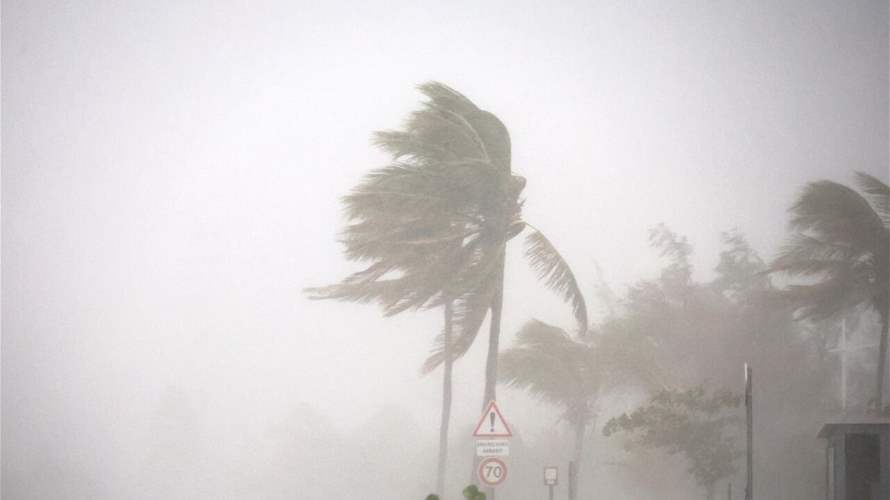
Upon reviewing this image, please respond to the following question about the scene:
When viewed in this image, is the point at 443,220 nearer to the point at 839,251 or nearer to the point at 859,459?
the point at 839,251

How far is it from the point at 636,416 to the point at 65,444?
17823mm

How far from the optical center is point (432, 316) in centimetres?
2708

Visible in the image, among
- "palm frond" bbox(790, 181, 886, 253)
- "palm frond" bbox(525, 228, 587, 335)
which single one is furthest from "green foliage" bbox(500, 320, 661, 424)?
"palm frond" bbox(790, 181, 886, 253)

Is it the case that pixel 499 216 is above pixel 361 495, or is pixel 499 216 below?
above

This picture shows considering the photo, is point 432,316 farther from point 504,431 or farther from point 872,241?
point 872,241

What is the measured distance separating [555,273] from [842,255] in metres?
9.43

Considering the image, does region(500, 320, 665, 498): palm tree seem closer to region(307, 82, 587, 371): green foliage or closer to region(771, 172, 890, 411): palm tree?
region(307, 82, 587, 371): green foliage

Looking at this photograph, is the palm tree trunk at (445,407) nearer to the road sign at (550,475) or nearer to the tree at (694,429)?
the tree at (694,429)

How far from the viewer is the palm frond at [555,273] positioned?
957 inches

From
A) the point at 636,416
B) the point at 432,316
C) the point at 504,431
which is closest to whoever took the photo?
the point at 504,431

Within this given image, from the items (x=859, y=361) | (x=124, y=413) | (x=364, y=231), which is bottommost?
(x=124, y=413)

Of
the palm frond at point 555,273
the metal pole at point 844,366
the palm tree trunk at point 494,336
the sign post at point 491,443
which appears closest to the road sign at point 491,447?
the sign post at point 491,443

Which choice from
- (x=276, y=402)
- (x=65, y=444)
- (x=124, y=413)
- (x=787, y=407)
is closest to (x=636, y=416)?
(x=787, y=407)

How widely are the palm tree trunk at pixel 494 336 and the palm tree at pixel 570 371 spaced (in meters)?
1.42
